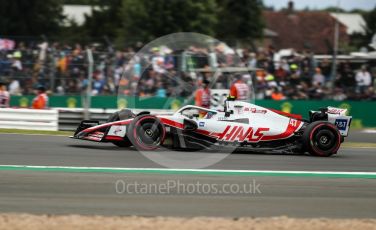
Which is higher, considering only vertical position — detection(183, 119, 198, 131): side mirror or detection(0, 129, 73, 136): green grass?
detection(183, 119, 198, 131): side mirror

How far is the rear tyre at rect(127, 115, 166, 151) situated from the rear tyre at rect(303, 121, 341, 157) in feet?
7.83

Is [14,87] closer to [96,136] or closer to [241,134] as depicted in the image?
[96,136]

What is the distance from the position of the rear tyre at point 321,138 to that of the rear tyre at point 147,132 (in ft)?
7.83

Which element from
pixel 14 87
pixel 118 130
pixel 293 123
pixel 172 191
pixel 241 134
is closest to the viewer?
pixel 172 191

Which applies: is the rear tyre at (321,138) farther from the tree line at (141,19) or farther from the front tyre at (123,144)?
the tree line at (141,19)

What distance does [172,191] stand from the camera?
786 cm

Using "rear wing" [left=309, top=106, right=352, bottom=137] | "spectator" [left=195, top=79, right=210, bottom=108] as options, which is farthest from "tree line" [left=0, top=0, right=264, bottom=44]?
"rear wing" [left=309, top=106, right=352, bottom=137]

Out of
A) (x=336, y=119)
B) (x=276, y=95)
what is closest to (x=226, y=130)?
(x=336, y=119)

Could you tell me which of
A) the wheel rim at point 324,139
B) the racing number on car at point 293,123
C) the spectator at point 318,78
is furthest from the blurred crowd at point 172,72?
the wheel rim at point 324,139

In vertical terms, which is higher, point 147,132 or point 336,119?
point 336,119

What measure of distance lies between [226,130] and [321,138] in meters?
1.65

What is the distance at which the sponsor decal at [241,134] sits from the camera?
1103cm

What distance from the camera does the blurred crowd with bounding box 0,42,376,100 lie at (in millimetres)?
15938

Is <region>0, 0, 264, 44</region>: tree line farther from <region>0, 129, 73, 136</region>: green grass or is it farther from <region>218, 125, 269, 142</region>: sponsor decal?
<region>218, 125, 269, 142</region>: sponsor decal
